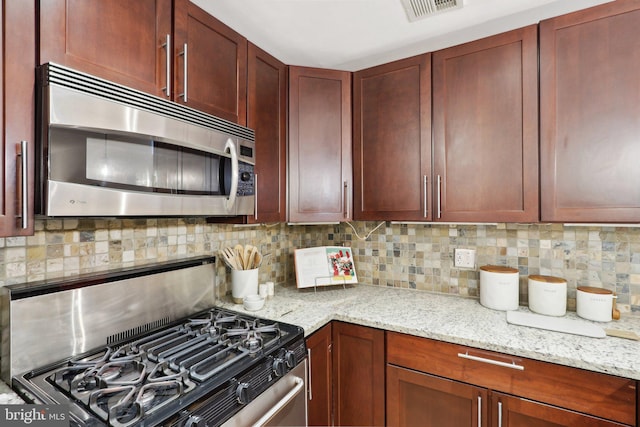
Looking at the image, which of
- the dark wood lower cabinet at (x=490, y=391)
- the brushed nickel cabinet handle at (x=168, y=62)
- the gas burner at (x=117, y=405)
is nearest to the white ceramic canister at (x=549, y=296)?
the dark wood lower cabinet at (x=490, y=391)

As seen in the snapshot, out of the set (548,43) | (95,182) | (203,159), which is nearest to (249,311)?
(203,159)

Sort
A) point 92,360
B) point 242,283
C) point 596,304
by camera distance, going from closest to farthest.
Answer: point 92,360
point 596,304
point 242,283

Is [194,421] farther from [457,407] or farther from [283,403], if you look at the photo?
[457,407]

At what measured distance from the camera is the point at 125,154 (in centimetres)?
103

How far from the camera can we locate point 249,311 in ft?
5.33

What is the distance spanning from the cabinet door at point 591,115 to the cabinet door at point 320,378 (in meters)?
1.21

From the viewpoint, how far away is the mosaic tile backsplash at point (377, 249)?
3.84 ft

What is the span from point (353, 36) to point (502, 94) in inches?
35.8

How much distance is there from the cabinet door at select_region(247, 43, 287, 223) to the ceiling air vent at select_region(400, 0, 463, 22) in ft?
2.46

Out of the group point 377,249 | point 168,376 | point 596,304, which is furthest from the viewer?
point 377,249

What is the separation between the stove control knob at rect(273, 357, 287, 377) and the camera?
1.18 m

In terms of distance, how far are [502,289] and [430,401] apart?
68cm

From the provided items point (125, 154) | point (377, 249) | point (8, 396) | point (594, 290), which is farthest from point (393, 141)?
point (8, 396)

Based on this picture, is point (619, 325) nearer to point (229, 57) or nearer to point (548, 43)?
point (548, 43)
